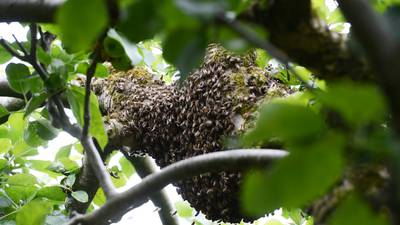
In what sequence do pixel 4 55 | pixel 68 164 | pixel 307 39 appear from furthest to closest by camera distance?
pixel 68 164
pixel 4 55
pixel 307 39

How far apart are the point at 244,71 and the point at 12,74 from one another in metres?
0.60

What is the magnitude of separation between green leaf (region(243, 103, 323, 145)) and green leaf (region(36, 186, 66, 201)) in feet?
4.52

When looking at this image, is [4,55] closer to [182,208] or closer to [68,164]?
[68,164]

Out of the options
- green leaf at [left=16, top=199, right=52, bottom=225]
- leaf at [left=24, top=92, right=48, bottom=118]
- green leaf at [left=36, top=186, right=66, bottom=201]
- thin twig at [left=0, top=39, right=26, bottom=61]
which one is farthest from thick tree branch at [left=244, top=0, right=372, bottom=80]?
green leaf at [left=36, top=186, right=66, bottom=201]

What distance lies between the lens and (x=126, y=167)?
2055mm

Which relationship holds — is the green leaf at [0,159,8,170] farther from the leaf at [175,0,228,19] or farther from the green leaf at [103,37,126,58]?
the leaf at [175,0,228,19]

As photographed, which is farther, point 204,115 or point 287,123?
point 204,115

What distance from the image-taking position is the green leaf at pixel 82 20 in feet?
1.26

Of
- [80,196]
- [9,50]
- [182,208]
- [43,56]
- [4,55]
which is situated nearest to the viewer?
[9,50]

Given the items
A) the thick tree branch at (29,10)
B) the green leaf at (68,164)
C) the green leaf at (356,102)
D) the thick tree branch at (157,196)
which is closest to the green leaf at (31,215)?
the green leaf at (68,164)

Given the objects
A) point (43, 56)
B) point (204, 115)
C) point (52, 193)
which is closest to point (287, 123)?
point (43, 56)

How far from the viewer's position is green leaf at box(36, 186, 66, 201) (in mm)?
1638

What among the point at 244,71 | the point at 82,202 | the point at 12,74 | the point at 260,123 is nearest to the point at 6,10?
the point at 12,74

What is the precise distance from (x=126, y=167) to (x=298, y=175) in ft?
5.75
